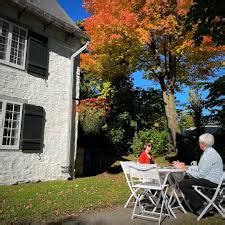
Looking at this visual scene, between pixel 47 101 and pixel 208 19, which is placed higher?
pixel 208 19

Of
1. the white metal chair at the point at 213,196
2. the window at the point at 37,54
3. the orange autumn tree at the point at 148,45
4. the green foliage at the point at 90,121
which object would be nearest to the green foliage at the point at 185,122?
the orange autumn tree at the point at 148,45

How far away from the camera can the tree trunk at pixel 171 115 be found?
59.6 ft

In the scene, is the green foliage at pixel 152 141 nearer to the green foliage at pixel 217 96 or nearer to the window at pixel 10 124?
the green foliage at pixel 217 96

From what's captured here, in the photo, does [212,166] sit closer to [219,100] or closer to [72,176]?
[219,100]

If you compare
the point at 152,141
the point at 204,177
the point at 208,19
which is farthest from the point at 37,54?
the point at 152,141

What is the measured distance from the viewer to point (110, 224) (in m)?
5.77

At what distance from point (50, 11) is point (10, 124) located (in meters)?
4.89

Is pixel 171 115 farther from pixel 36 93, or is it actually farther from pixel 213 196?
pixel 213 196

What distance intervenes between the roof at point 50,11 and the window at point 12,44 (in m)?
0.78

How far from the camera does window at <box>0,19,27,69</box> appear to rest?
11242 millimetres

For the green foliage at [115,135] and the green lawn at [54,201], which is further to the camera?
the green foliage at [115,135]

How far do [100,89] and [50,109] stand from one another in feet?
31.2

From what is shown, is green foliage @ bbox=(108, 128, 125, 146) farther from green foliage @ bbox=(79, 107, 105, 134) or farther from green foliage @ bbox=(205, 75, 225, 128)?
green foliage @ bbox=(205, 75, 225, 128)

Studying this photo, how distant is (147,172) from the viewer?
636 cm
